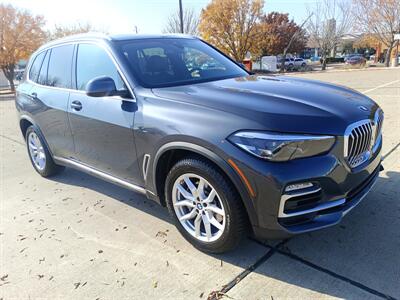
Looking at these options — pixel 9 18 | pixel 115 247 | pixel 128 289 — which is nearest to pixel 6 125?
pixel 115 247

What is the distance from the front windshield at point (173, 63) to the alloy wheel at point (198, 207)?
0.95 m

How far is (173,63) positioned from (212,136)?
141 cm

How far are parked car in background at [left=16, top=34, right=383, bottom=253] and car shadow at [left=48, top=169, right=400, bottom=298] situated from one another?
0.38 metres

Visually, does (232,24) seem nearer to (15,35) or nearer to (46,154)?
(15,35)

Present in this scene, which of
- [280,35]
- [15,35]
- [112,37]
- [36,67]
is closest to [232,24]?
[280,35]

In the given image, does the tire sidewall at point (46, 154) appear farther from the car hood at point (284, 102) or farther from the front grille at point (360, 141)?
the front grille at point (360, 141)

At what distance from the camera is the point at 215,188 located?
262cm

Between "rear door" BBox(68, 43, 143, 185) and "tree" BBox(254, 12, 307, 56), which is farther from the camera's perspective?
"tree" BBox(254, 12, 307, 56)

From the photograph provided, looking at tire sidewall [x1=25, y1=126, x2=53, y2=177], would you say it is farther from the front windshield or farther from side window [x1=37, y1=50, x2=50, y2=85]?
the front windshield

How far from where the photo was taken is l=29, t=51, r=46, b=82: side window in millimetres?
4840

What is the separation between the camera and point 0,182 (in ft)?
16.9

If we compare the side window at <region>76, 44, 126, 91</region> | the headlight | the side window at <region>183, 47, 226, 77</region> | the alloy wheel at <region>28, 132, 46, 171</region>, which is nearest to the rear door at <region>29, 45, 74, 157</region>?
the side window at <region>76, 44, 126, 91</region>

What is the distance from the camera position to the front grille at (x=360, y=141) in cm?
253

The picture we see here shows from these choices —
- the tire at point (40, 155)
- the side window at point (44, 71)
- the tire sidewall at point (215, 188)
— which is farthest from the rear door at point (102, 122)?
the tire at point (40, 155)
